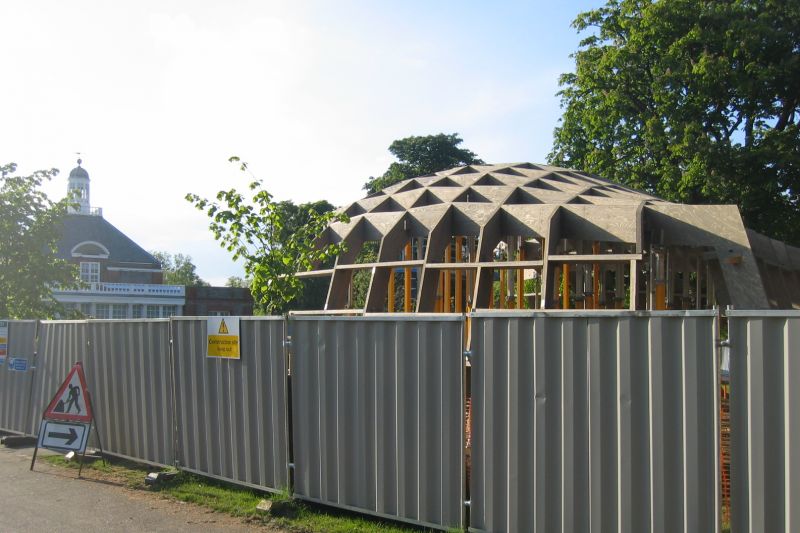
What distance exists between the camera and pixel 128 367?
37.2 ft

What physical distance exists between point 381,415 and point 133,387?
479 centimetres

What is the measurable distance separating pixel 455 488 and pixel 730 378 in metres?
2.70

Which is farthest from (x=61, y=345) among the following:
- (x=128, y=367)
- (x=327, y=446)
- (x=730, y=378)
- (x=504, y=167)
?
(x=504, y=167)

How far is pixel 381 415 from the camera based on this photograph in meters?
7.94

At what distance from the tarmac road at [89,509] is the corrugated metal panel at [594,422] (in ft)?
9.08

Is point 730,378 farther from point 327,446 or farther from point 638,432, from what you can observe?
point 327,446

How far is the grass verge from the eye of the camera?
7.89 meters

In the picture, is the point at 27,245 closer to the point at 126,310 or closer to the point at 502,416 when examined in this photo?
the point at 502,416

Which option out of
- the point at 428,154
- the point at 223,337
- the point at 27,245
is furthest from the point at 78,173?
the point at 223,337

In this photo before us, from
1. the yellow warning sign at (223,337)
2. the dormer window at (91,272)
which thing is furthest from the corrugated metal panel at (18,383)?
the dormer window at (91,272)

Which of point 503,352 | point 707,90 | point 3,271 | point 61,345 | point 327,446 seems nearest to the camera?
point 503,352

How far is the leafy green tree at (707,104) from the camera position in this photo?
86.3 ft

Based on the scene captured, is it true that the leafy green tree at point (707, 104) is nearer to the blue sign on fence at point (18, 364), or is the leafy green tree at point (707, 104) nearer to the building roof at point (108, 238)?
the blue sign on fence at point (18, 364)

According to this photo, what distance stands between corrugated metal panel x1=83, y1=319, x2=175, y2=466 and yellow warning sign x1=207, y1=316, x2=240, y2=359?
1041mm
